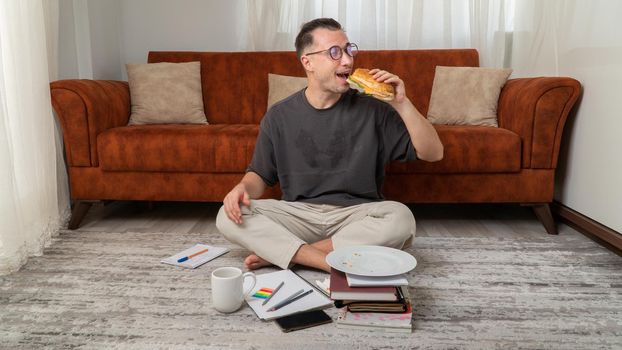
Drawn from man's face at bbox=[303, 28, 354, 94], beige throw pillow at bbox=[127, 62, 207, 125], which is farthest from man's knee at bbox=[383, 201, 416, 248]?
beige throw pillow at bbox=[127, 62, 207, 125]

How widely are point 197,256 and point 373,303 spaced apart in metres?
0.88

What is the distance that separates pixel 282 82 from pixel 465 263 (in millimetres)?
1466

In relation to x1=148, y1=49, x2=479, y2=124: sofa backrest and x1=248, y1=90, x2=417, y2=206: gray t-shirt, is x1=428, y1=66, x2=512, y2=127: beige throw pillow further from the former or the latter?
x1=248, y1=90, x2=417, y2=206: gray t-shirt

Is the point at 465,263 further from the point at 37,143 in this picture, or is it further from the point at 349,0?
the point at 349,0

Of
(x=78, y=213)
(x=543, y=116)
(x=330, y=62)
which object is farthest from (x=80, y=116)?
(x=543, y=116)

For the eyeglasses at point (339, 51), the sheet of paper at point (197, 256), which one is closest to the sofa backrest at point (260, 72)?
the sheet of paper at point (197, 256)

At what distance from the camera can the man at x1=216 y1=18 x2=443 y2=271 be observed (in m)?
1.80

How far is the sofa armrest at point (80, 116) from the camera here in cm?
237

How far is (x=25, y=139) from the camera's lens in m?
2.12

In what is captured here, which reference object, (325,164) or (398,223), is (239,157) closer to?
(325,164)

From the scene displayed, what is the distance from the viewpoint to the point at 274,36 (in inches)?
131

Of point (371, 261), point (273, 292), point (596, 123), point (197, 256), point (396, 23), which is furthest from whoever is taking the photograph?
point (396, 23)

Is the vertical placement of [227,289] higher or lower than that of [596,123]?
lower

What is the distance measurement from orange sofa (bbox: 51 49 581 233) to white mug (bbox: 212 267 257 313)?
1.00 metres
